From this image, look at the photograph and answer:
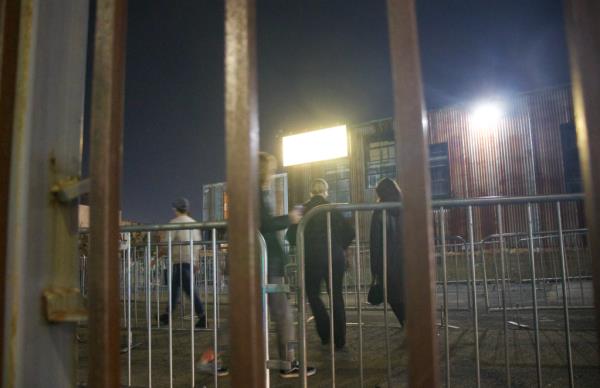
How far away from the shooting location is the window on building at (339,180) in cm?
2269

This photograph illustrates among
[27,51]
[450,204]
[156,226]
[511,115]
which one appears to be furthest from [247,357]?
[511,115]

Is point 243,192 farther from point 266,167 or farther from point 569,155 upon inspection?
point 569,155

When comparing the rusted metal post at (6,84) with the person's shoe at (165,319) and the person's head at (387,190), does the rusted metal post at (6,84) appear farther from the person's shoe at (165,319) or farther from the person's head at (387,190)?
the person's shoe at (165,319)

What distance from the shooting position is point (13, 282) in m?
1.42

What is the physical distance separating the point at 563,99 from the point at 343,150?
8967 millimetres

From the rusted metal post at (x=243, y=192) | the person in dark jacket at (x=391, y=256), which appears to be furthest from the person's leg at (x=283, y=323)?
the rusted metal post at (x=243, y=192)

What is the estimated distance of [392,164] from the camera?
2077 cm

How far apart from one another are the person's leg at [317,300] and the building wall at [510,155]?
1354cm

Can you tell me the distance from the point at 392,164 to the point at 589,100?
20.2 metres

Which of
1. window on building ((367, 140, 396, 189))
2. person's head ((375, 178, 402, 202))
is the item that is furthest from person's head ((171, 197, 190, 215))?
window on building ((367, 140, 396, 189))

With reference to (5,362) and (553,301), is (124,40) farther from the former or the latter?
(553,301)

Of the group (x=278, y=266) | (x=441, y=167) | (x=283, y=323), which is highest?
(x=441, y=167)

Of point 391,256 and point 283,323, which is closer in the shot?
point 283,323

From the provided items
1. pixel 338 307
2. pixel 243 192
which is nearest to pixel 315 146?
pixel 338 307
